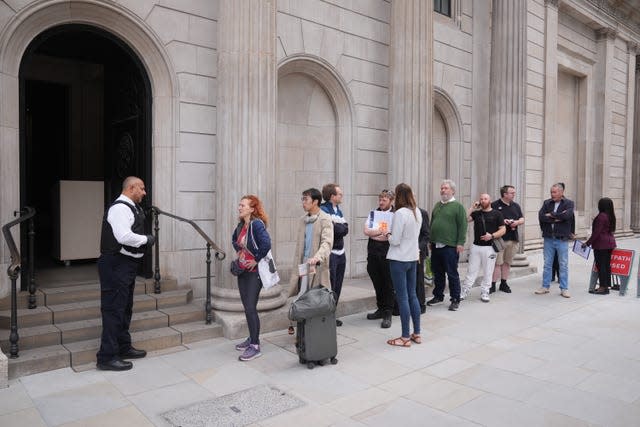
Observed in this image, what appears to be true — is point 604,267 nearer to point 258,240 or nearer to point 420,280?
point 420,280

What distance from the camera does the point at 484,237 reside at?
25.9 ft

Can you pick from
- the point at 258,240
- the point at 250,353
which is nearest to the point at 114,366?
the point at 250,353

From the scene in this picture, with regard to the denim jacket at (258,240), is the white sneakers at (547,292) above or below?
below

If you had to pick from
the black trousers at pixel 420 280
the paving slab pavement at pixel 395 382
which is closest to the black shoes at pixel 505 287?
the paving slab pavement at pixel 395 382

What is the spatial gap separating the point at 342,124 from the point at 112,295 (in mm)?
5449

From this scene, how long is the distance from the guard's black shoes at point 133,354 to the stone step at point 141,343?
0.15 meters

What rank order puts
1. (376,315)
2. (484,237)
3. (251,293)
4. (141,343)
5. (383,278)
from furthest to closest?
(484,237) < (376,315) < (383,278) < (141,343) < (251,293)

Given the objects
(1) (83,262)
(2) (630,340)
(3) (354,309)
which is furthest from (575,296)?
(1) (83,262)

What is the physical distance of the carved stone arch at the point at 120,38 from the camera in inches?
220

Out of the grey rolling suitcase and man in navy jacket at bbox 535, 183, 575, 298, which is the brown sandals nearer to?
the grey rolling suitcase

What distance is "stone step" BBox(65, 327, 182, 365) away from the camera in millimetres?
5066

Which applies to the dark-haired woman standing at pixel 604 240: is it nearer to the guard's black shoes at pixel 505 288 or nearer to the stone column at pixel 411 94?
the guard's black shoes at pixel 505 288

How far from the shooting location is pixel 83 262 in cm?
836

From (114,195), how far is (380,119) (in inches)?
193
